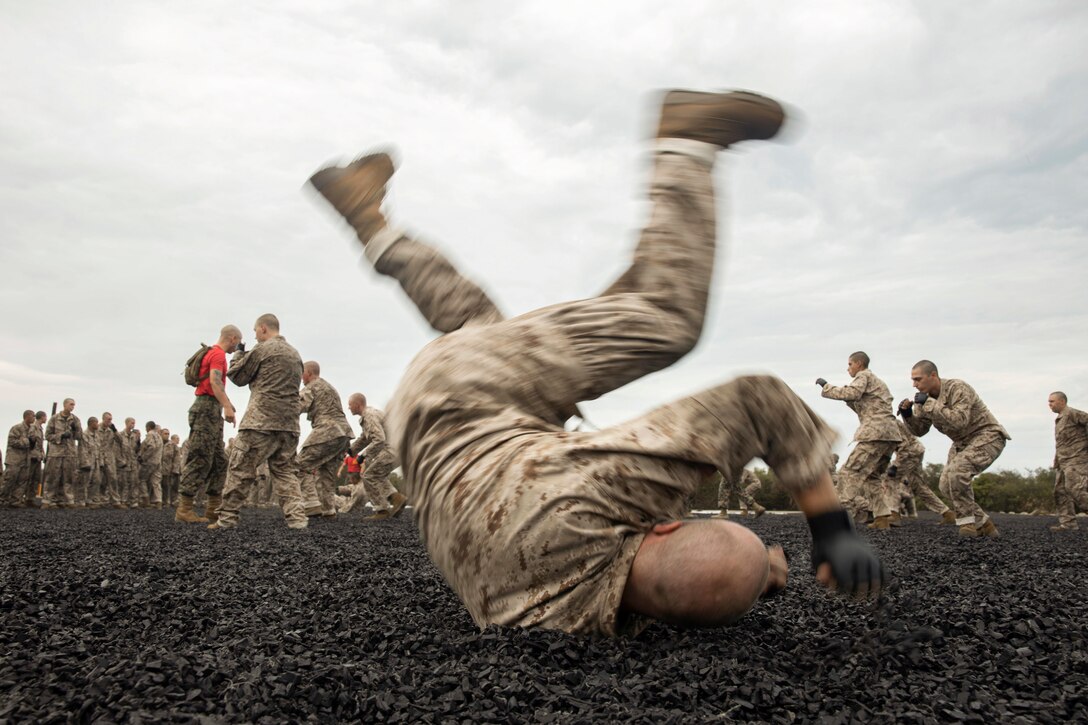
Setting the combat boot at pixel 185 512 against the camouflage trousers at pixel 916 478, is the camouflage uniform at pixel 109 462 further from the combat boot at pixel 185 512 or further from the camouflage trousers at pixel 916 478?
the camouflage trousers at pixel 916 478

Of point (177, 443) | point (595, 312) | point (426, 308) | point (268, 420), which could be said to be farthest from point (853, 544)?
point (177, 443)

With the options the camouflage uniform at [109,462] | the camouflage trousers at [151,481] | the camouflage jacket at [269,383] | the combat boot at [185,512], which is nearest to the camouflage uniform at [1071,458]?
the camouflage jacket at [269,383]

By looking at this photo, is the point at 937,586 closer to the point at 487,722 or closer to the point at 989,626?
the point at 989,626

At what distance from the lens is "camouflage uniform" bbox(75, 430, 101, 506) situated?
66.3 feet

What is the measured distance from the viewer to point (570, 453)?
2.11 m

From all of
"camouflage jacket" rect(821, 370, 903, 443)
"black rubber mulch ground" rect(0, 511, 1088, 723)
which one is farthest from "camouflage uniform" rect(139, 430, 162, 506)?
"black rubber mulch ground" rect(0, 511, 1088, 723)

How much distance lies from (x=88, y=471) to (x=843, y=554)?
2291 cm

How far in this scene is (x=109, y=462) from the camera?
70.3 ft

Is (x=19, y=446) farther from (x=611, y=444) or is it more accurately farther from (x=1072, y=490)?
(x=1072, y=490)

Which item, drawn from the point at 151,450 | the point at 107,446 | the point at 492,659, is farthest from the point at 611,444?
the point at 151,450

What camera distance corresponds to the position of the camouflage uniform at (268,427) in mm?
8758

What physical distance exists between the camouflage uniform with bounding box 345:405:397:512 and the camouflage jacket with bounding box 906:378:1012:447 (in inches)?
315

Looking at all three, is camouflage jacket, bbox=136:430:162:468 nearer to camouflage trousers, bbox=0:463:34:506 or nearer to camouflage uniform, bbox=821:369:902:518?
camouflage trousers, bbox=0:463:34:506

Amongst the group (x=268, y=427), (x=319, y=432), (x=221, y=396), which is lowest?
(x=268, y=427)
